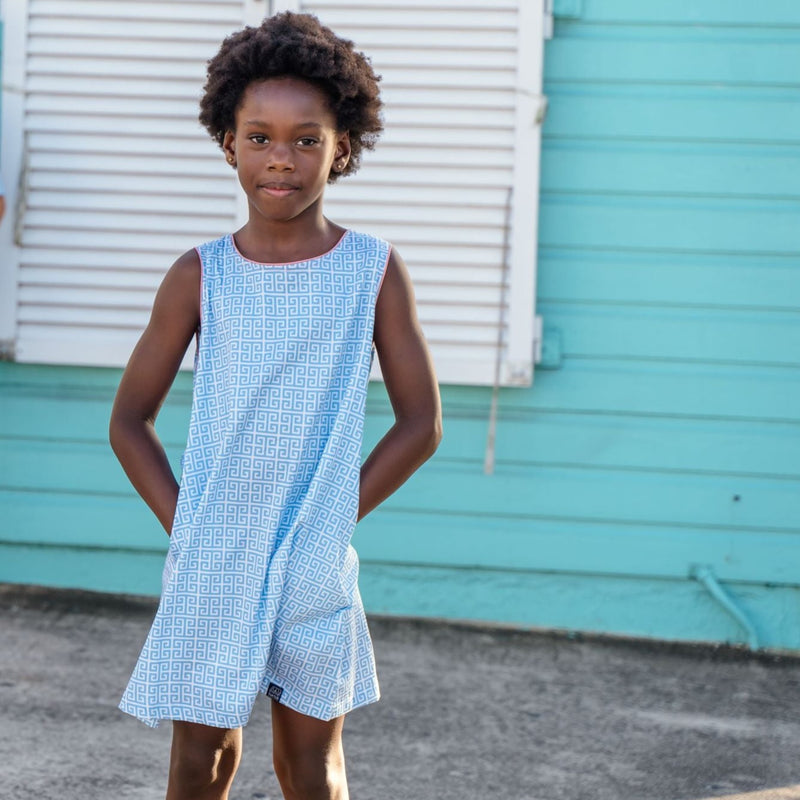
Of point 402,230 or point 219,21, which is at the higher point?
point 219,21

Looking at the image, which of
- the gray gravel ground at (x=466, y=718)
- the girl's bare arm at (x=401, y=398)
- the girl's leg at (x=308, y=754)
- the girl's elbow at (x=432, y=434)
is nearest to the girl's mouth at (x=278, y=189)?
the girl's bare arm at (x=401, y=398)

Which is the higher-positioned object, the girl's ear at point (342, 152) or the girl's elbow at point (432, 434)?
the girl's ear at point (342, 152)

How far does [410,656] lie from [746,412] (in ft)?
4.79

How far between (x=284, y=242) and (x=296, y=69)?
29 centimetres

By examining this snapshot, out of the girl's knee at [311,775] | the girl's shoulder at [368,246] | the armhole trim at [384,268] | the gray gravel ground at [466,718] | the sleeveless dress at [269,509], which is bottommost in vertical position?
the gray gravel ground at [466,718]

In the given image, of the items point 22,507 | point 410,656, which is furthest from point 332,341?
point 22,507

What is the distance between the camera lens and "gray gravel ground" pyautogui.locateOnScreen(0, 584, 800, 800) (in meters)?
3.15

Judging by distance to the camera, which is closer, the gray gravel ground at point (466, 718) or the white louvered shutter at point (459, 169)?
the gray gravel ground at point (466, 718)

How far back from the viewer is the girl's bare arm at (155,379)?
2.15 meters

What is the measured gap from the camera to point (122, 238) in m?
4.46

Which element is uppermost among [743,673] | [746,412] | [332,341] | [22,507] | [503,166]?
[503,166]

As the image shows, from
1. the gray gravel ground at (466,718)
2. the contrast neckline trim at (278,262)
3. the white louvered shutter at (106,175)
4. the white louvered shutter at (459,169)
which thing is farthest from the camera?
the white louvered shutter at (106,175)

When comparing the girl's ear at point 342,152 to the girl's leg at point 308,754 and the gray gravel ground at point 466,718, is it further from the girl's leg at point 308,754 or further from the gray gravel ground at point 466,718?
the gray gravel ground at point 466,718

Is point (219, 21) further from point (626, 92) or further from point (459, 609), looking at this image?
point (459, 609)
